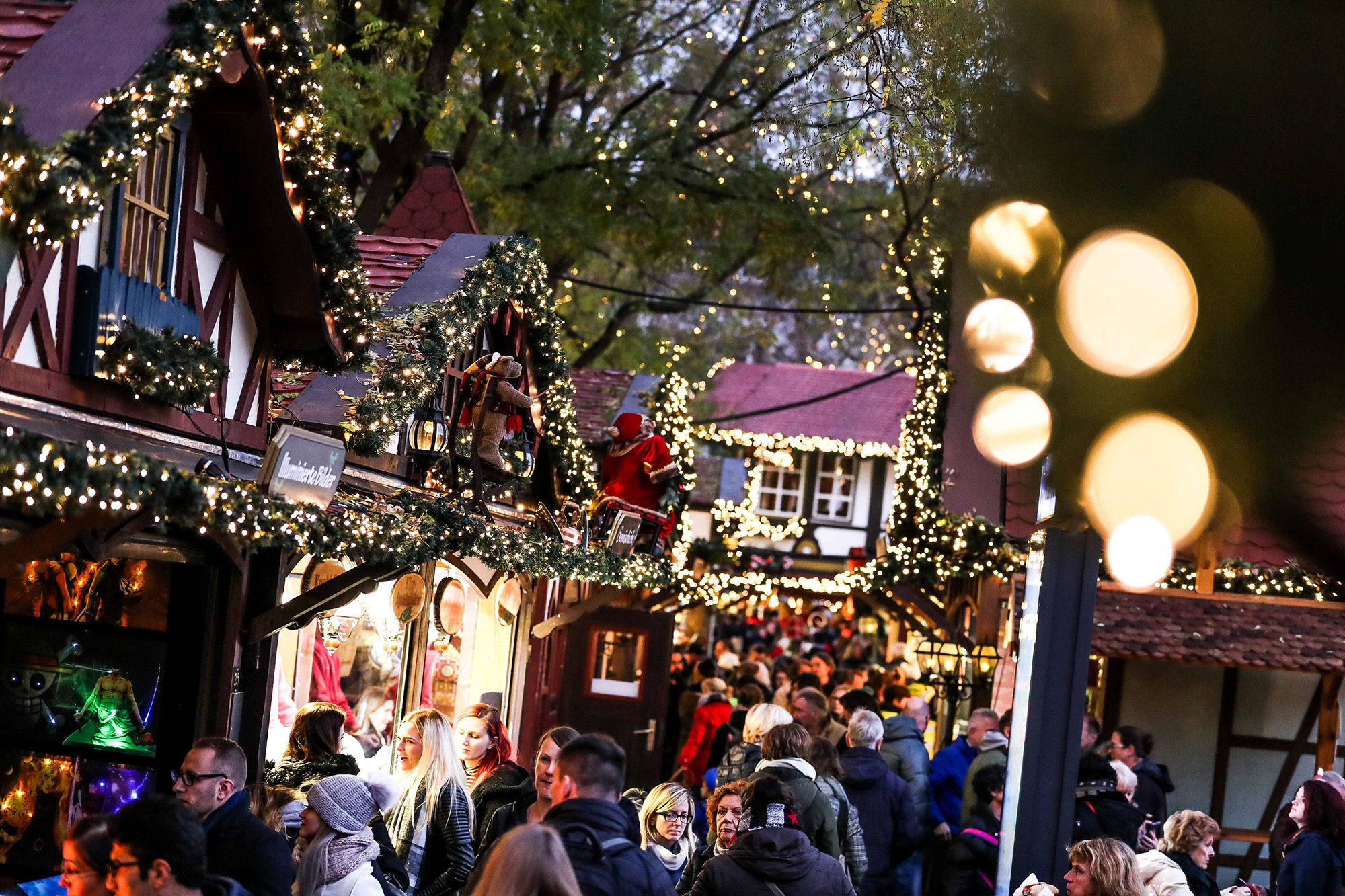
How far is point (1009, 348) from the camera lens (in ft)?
2.76

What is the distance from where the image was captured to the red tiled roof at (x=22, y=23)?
273 inches

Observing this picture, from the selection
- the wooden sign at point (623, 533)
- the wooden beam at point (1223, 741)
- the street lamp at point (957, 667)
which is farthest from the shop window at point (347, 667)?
the wooden beam at point (1223, 741)

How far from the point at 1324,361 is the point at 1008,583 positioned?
1699 centimetres

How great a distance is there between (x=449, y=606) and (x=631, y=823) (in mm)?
7980

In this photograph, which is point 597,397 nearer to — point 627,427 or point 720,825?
point 627,427

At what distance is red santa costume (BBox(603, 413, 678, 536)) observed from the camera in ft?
46.6

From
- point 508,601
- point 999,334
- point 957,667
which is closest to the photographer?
point 999,334

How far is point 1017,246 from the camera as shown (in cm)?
79

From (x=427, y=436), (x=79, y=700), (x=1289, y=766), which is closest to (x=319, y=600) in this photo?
(x=79, y=700)

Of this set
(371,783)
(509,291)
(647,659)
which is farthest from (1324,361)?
(647,659)

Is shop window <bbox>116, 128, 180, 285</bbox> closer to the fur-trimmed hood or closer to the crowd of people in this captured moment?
the crowd of people

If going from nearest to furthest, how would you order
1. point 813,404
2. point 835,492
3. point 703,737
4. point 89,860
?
1. point 89,860
2. point 703,737
3. point 835,492
4. point 813,404

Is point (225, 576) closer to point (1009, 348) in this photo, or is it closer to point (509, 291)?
point (509, 291)

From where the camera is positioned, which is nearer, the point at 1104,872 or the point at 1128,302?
the point at 1128,302
